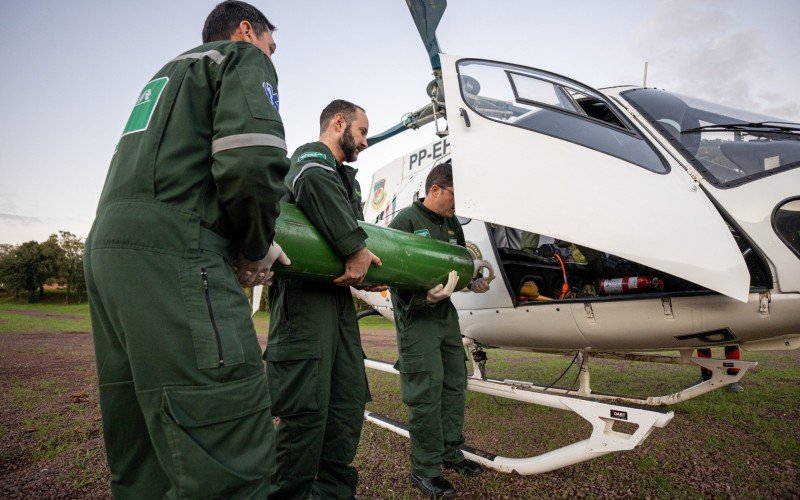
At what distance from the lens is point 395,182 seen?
636 cm

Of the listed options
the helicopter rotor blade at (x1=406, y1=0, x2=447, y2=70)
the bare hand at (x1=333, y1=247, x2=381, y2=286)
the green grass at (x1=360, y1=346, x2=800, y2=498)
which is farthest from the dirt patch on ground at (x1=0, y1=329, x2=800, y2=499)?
the helicopter rotor blade at (x1=406, y1=0, x2=447, y2=70)

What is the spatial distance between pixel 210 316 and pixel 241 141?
20.2 inches

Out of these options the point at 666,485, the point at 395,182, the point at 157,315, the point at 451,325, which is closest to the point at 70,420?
the point at 451,325

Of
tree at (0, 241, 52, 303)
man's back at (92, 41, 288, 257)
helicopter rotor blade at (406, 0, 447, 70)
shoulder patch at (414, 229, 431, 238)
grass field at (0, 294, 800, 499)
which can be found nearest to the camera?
man's back at (92, 41, 288, 257)

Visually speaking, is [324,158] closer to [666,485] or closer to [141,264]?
[141,264]

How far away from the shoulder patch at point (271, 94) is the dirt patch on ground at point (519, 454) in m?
2.39

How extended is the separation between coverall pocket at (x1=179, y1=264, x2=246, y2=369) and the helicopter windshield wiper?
9.78 feet

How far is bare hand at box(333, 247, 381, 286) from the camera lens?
2076 mm

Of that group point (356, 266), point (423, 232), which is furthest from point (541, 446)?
point (356, 266)

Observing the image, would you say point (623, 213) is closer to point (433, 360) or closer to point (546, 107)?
point (546, 107)

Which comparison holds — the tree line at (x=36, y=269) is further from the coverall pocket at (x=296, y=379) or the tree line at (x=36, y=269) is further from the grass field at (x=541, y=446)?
the coverall pocket at (x=296, y=379)

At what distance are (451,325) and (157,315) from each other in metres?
2.32

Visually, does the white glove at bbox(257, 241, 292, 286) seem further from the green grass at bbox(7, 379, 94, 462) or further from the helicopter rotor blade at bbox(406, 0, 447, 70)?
the green grass at bbox(7, 379, 94, 462)

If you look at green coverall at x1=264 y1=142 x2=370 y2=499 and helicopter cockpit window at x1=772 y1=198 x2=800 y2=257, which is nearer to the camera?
green coverall at x1=264 y1=142 x2=370 y2=499
